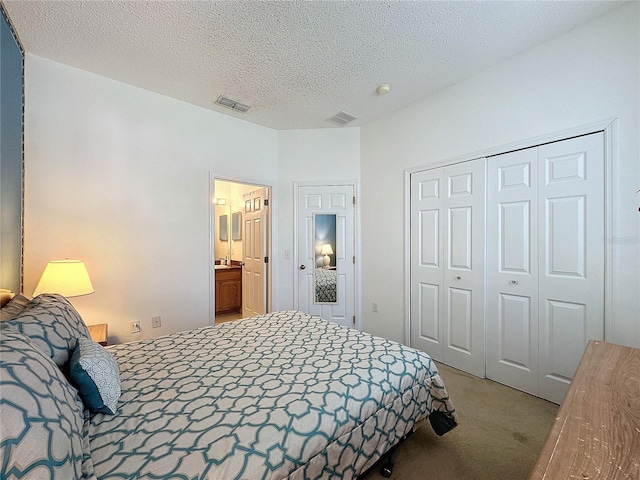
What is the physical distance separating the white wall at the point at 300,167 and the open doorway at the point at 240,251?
0.67 ft

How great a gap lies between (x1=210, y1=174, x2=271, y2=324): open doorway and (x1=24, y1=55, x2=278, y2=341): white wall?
269 mm

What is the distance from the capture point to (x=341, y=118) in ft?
11.4

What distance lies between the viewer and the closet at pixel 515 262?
2025mm

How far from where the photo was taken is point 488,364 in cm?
254

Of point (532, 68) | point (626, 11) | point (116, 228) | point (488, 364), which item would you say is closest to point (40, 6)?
point (116, 228)

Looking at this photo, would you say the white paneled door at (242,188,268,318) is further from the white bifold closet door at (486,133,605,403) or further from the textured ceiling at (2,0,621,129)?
the white bifold closet door at (486,133,605,403)

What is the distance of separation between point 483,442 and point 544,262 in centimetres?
138

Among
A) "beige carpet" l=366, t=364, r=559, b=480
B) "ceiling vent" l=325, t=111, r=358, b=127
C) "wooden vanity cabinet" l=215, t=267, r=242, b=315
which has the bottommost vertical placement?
"beige carpet" l=366, t=364, r=559, b=480

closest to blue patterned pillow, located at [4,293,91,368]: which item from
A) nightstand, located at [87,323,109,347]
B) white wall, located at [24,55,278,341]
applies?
nightstand, located at [87,323,109,347]

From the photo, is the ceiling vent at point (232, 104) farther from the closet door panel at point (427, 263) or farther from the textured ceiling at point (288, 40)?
the closet door panel at point (427, 263)

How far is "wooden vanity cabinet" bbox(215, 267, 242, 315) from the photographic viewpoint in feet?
14.9

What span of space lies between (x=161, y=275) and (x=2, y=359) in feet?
7.63

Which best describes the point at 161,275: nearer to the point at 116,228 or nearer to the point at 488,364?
the point at 116,228

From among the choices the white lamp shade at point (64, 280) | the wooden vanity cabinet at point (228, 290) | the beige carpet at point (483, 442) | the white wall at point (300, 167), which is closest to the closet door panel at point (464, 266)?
the beige carpet at point (483, 442)
